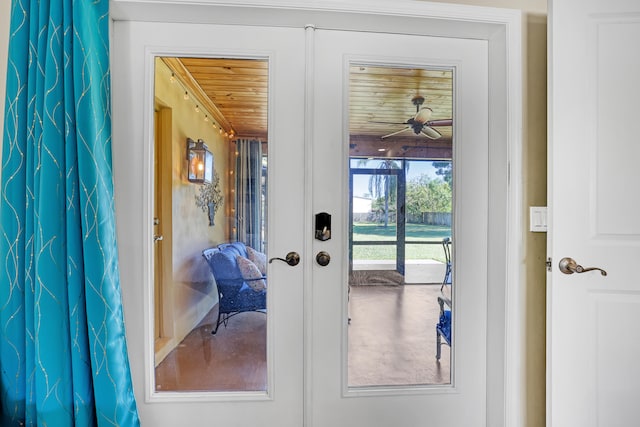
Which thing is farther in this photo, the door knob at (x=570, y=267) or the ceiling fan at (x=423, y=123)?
the ceiling fan at (x=423, y=123)

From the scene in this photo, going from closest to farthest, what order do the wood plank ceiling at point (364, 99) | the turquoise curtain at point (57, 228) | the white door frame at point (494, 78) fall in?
the turquoise curtain at point (57, 228) < the white door frame at point (494, 78) < the wood plank ceiling at point (364, 99)

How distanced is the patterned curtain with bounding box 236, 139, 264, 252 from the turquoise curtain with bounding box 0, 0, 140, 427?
498 millimetres

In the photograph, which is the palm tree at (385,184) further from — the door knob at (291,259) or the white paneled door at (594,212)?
the white paneled door at (594,212)

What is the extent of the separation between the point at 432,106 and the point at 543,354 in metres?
1.21

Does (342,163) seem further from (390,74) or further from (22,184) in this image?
(22,184)

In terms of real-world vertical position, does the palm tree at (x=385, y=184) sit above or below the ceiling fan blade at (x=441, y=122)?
below

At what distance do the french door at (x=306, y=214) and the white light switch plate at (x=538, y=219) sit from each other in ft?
0.60

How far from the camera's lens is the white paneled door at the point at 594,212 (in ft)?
3.93

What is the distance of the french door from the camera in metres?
1.32

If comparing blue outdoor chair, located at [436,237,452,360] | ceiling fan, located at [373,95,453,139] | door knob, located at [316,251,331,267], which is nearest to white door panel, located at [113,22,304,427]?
door knob, located at [316,251,331,267]

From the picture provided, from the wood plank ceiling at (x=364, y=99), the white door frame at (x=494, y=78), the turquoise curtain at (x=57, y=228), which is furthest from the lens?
the wood plank ceiling at (x=364, y=99)

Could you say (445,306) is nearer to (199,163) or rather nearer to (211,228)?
(211,228)

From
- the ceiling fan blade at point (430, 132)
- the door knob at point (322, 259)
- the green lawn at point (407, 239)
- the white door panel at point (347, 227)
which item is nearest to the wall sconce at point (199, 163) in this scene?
the white door panel at point (347, 227)

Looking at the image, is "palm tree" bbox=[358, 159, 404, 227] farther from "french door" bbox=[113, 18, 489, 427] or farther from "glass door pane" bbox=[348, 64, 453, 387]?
"french door" bbox=[113, 18, 489, 427]
